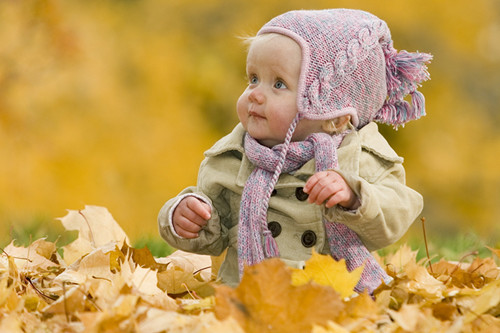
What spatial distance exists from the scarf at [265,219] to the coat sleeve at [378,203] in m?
0.06

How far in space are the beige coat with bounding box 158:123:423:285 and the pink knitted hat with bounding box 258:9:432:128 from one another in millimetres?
97

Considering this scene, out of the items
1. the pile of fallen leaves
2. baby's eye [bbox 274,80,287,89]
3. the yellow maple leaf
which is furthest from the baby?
the yellow maple leaf

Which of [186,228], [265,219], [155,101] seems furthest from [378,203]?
[155,101]

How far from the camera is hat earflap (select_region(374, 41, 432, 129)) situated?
2016 mm

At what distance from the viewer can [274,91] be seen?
6.19ft

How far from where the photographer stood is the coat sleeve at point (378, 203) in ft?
5.60

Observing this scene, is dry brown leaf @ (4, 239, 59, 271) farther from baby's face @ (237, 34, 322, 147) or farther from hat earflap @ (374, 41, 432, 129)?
hat earflap @ (374, 41, 432, 129)

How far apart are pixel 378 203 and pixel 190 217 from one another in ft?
1.68

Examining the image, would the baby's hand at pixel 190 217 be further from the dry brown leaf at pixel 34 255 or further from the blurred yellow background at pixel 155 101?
the blurred yellow background at pixel 155 101

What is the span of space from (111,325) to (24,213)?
9.20 feet

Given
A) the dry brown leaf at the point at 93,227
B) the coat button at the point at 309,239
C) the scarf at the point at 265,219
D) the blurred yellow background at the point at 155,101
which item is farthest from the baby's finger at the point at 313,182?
the blurred yellow background at the point at 155,101

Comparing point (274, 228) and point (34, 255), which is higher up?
point (274, 228)

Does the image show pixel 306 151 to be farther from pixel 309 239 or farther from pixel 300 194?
pixel 309 239

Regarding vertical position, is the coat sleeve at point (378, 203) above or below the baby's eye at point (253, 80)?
below
